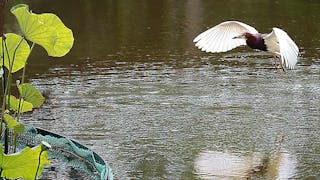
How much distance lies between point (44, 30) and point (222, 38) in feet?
12.0

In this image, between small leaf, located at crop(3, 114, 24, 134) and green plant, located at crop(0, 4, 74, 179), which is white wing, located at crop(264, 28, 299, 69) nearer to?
green plant, located at crop(0, 4, 74, 179)

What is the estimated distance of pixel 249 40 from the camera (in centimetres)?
627

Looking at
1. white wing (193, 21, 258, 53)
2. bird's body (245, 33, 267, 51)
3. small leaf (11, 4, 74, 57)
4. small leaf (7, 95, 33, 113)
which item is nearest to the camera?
small leaf (11, 4, 74, 57)

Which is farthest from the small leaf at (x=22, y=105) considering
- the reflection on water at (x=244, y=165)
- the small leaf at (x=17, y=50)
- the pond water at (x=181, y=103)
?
the reflection on water at (x=244, y=165)

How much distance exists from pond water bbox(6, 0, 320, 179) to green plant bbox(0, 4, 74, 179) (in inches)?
71.5

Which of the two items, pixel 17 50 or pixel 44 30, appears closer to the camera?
pixel 44 30

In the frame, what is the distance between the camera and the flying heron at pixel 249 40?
5.62m

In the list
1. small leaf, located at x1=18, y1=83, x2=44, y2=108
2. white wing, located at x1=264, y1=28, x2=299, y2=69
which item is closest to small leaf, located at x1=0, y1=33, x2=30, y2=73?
small leaf, located at x1=18, y1=83, x2=44, y2=108

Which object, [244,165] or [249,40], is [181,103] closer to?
[249,40]

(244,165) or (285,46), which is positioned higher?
(285,46)

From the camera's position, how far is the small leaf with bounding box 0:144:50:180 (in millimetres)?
2885

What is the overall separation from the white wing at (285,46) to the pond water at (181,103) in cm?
77

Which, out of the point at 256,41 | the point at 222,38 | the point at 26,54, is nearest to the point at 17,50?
the point at 26,54

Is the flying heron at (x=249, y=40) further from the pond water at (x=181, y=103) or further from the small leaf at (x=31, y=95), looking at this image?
the small leaf at (x=31, y=95)
